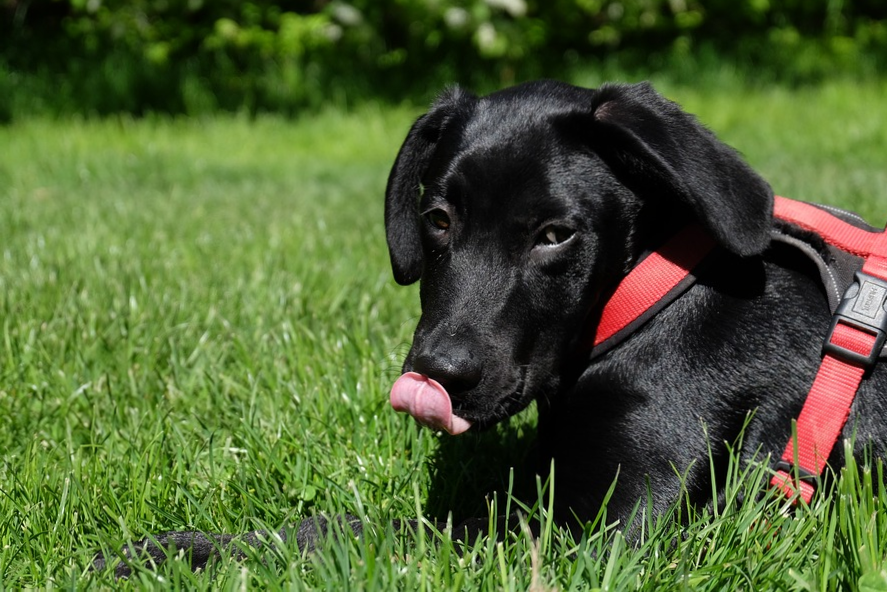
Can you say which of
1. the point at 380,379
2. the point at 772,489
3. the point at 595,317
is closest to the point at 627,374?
the point at 595,317

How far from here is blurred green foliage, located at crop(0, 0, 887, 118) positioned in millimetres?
9445

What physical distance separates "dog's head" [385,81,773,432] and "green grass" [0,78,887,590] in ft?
1.00

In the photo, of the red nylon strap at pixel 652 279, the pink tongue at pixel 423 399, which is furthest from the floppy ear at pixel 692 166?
the pink tongue at pixel 423 399

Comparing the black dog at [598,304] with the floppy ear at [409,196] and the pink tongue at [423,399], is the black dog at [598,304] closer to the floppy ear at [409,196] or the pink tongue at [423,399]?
the pink tongue at [423,399]

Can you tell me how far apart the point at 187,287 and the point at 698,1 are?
9.09 metres

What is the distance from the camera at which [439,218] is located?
7.41ft

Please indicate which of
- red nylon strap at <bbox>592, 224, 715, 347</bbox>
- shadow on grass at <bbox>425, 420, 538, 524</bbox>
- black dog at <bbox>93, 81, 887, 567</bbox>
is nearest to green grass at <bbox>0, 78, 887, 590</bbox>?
shadow on grass at <bbox>425, 420, 538, 524</bbox>

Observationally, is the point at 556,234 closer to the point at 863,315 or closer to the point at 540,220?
the point at 540,220

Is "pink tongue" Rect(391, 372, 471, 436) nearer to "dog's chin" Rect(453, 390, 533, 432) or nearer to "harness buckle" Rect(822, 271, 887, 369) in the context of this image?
"dog's chin" Rect(453, 390, 533, 432)

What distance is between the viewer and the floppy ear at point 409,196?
8.26 ft

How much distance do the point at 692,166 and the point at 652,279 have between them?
0.28 metres

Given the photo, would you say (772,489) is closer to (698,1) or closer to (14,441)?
(14,441)

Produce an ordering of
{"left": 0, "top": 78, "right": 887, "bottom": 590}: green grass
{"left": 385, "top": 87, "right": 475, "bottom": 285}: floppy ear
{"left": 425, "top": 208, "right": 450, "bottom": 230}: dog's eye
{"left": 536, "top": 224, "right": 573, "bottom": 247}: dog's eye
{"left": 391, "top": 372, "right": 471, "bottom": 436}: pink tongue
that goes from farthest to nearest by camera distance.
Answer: {"left": 385, "top": 87, "right": 475, "bottom": 285}: floppy ear < {"left": 425, "top": 208, "right": 450, "bottom": 230}: dog's eye < {"left": 536, "top": 224, "right": 573, "bottom": 247}: dog's eye < {"left": 391, "top": 372, "right": 471, "bottom": 436}: pink tongue < {"left": 0, "top": 78, "right": 887, "bottom": 590}: green grass

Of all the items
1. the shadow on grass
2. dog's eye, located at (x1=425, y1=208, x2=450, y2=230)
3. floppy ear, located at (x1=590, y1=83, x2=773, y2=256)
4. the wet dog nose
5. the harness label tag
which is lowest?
the shadow on grass
